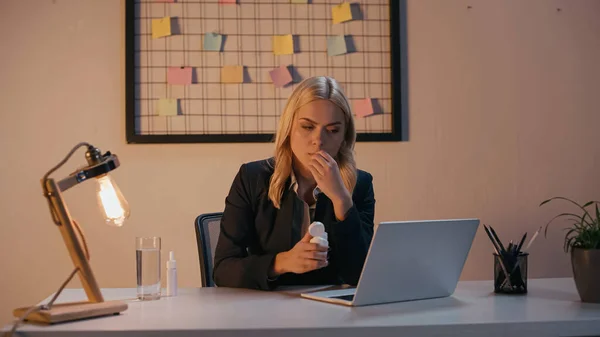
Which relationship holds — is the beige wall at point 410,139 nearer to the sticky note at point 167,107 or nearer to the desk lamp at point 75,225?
the sticky note at point 167,107

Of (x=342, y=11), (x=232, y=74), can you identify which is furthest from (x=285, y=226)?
(x=342, y=11)

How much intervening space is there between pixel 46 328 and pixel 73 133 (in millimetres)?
1706

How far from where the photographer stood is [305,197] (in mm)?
2033

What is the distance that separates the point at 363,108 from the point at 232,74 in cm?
56

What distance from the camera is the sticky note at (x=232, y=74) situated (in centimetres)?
283

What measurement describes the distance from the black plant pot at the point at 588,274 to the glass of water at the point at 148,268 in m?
0.93

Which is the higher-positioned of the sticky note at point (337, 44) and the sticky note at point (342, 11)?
the sticky note at point (342, 11)

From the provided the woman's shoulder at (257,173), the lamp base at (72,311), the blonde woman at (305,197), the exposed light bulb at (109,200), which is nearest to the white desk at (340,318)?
the lamp base at (72,311)

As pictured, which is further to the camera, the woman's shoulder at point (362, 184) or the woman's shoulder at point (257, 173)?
the woman's shoulder at point (362, 184)

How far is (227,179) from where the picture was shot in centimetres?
285

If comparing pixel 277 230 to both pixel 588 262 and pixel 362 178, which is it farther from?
pixel 588 262

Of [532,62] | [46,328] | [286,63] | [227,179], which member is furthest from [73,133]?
[532,62]

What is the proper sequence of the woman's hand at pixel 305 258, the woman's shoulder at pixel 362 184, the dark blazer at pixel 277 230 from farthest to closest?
the woman's shoulder at pixel 362 184, the dark blazer at pixel 277 230, the woman's hand at pixel 305 258

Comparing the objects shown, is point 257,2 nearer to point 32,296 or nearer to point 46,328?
point 32,296
